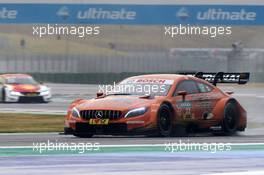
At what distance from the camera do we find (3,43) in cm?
3272

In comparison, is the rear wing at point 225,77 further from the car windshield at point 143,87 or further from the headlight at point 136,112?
the headlight at point 136,112

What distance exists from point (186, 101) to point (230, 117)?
1.17 meters

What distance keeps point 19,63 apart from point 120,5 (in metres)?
6.80

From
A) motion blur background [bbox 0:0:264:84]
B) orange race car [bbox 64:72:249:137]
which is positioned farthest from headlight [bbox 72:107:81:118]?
motion blur background [bbox 0:0:264:84]

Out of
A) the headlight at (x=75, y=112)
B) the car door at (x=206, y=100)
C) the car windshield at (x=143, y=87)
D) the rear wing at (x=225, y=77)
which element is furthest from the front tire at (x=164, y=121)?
the rear wing at (x=225, y=77)

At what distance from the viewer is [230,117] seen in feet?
64.2

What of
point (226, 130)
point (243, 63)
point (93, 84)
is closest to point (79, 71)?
point (93, 84)

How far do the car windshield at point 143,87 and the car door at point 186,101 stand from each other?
0.76 ft
